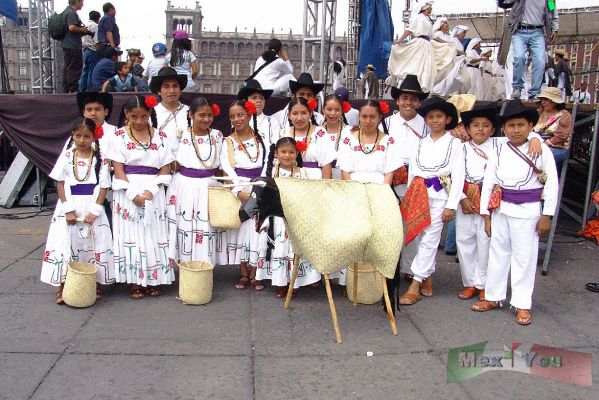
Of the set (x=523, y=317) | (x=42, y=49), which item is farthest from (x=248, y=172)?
(x=42, y=49)

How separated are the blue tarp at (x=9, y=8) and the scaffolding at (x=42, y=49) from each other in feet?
3.20

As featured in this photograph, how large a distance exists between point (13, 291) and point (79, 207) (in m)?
1.10

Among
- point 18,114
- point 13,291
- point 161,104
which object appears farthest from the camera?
point 18,114

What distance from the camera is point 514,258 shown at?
4645 mm

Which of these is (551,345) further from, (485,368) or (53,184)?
(53,184)

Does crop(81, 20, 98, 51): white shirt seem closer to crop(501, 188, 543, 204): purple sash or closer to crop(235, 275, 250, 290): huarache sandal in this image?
crop(235, 275, 250, 290): huarache sandal

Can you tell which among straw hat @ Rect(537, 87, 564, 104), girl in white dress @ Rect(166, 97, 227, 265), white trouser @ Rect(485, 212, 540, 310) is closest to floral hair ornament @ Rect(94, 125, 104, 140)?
girl in white dress @ Rect(166, 97, 227, 265)

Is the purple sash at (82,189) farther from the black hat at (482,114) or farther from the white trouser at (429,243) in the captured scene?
the black hat at (482,114)

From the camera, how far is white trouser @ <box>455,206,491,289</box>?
5.00 meters

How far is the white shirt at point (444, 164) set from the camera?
486 centimetres

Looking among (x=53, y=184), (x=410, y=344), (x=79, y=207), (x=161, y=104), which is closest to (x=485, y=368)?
(x=410, y=344)

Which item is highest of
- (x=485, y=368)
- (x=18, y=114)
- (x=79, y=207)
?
(x=18, y=114)

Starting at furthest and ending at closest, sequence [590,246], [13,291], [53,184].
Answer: [53,184] < [590,246] < [13,291]

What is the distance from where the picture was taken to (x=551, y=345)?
415 cm
